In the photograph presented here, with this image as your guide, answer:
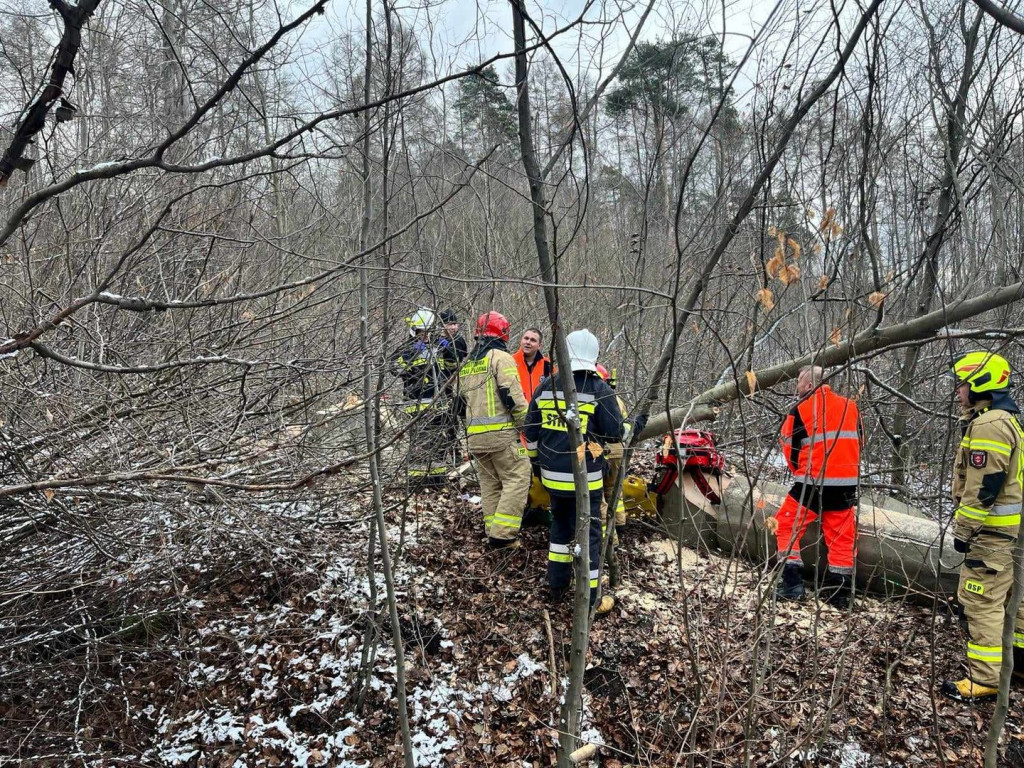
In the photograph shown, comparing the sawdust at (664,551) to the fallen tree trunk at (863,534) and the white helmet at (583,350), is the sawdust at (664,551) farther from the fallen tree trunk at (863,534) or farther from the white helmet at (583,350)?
the white helmet at (583,350)

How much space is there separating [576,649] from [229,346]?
3.23 meters

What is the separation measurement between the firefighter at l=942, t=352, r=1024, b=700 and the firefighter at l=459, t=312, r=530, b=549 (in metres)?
3.14

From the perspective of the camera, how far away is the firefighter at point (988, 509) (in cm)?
350

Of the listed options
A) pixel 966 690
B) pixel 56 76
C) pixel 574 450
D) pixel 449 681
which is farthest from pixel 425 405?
pixel 966 690

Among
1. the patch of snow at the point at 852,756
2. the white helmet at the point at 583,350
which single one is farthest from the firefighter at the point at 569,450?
the patch of snow at the point at 852,756

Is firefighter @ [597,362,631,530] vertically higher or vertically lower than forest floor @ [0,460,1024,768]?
higher

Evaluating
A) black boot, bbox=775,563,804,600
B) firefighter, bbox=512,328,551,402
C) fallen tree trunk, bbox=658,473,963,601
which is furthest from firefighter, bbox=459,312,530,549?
black boot, bbox=775,563,804,600

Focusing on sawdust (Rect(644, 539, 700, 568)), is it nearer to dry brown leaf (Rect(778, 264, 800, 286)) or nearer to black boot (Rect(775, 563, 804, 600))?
black boot (Rect(775, 563, 804, 600))

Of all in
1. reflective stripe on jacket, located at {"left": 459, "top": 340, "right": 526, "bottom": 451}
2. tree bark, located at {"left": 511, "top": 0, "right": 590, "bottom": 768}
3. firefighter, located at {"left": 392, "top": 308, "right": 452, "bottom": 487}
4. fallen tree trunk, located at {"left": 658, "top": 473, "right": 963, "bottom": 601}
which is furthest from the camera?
reflective stripe on jacket, located at {"left": 459, "top": 340, "right": 526, "bottom": 451}

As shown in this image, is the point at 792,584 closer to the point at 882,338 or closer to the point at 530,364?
the point at 882,338

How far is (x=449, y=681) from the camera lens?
4.17 meters

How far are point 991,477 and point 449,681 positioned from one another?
12.3ft

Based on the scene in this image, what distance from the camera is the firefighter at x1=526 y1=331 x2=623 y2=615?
410 centimetres

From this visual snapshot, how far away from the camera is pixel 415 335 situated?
3.85 metres
